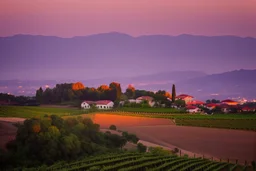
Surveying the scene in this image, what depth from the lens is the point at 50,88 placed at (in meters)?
13.3

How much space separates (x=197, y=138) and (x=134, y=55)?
298 centimetres

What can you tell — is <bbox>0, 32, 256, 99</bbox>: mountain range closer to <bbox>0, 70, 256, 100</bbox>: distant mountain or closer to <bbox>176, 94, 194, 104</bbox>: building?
<bbox>0, 70, 256, 100</bbox>: distant mountain

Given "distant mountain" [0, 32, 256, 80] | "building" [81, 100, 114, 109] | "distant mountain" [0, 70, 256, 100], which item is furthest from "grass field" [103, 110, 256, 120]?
"distant mountain" [0, 32, 256, 80]

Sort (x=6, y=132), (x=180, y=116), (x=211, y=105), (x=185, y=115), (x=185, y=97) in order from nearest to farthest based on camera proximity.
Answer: (x=6, y=132) < (x=185, y=97) < (x=211, y=105) < (x=185, y=115) < (x=180, y=116)

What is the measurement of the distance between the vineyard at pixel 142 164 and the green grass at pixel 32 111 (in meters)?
1.97

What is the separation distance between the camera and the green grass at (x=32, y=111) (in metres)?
12.2

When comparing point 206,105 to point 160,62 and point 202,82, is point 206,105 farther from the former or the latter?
point 160,62

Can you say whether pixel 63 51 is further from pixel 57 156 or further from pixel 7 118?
pixel 57 156

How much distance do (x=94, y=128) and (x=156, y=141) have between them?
183 cm

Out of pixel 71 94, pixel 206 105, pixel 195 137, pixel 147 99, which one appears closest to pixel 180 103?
pixel 206 105

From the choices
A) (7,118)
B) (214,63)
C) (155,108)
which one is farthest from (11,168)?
(214,63)

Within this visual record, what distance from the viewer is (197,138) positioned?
13625 mm

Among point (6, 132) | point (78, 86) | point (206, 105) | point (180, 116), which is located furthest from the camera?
point (180, 116)

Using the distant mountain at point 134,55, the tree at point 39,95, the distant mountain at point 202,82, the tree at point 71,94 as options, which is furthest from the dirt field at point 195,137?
the distant mountain at point 134,55
